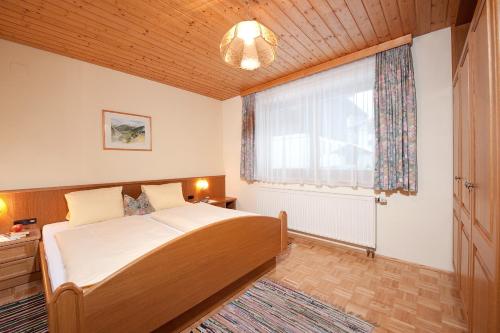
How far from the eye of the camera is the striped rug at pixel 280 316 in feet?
5.21

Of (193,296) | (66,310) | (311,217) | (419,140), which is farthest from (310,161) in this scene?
(66,310)

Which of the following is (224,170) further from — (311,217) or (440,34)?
(440,34)

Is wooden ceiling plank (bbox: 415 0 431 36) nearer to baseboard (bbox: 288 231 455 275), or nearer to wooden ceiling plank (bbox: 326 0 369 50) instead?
wooden ceiling plank (bbox: 326 0 369 50)

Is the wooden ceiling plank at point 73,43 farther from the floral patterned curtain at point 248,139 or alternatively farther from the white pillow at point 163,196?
the white pillow at point 163,196

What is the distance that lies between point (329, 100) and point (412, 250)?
6.90 feet

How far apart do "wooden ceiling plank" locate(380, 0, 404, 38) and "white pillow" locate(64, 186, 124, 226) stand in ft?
11.4

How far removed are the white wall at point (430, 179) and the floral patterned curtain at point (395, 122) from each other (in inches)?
4.5

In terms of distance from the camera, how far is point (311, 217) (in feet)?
10.5

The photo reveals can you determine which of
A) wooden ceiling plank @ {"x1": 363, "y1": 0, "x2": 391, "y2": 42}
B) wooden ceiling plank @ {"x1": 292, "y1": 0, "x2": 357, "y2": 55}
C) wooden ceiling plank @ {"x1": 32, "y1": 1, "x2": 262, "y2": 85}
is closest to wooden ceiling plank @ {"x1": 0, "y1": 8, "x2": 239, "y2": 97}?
wooden ceiling plank @ {"x1": 32, "y1": 1, "x2": 262, "y2": 85}

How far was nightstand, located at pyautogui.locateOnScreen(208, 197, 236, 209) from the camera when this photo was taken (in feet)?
12.4

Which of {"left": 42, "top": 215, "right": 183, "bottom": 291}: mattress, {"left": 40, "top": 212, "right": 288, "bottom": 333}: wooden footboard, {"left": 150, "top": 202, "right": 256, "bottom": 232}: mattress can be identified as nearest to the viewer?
{"left": 40, "top": 212, "right": 288, "bottom": 333}: wooden footboard

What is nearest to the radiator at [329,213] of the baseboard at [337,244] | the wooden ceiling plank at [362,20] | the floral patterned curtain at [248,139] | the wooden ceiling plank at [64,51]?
the baseboard at [337,244]

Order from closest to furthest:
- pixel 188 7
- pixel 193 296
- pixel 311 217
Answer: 1. pixel 193 296
2. pixel 188 7
3. pixel 311 217

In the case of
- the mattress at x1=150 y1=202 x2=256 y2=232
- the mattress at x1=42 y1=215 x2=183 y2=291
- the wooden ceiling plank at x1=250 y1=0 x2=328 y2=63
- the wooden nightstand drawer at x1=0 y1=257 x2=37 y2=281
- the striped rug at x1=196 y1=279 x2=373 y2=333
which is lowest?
the striped rug at x1=196 y1=279 x2=373 y2=333
